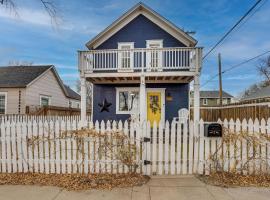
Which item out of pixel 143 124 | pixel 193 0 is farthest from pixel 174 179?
pixel 193 0

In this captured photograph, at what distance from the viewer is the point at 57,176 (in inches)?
209

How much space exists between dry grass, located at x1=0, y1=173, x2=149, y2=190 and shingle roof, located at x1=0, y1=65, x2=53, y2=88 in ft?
43.2

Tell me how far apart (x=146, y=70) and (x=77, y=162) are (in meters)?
6.91

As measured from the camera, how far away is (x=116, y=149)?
546cm

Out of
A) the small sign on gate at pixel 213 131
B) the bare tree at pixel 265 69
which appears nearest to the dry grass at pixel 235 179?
the small sign on gate at pixel 213 131

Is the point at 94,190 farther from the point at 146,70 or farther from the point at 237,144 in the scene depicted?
the point at 146,70

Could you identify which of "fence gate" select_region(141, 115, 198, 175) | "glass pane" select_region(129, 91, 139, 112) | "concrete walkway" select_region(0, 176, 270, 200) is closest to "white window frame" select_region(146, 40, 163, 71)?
"glass pane" select_region(129, 91, 139, 112)

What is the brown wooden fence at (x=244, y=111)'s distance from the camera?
9.64 m

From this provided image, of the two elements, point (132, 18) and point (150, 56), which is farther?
point (132, 18)

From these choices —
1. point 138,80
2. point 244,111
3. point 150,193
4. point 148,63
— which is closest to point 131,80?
point 138,80

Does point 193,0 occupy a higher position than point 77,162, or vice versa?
point 193,0

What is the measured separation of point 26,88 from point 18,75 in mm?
2395

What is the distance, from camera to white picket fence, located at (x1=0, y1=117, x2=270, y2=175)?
5.46 metres

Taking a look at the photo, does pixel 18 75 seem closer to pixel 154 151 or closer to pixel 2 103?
pixel 2 103
